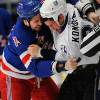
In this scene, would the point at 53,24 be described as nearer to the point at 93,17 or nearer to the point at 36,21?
the point at 36,21

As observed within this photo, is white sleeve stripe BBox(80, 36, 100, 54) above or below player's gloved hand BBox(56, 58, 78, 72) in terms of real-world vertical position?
above

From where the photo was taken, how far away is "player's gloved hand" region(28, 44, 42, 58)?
299 centimetres

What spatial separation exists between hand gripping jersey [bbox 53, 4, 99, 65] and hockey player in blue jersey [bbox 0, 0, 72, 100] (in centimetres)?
10

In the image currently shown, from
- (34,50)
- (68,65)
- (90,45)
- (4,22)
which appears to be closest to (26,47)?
(34,50)

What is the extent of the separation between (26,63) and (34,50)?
130mm

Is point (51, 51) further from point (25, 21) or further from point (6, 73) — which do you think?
point (6, 73)

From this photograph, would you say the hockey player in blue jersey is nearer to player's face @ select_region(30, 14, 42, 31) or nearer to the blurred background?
player's face @ select_region(30, 14, 42, 31)

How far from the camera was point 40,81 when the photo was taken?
3.39 meters

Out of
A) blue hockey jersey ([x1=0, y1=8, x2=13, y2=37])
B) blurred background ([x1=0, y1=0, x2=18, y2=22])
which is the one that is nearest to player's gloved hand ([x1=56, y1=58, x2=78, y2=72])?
blue hockey jersey ([x1=0, y1=8, x2=13, y2=37])

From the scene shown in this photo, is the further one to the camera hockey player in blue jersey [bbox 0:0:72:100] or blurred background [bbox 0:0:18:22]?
blurred background [bbox 0:0:18:22]

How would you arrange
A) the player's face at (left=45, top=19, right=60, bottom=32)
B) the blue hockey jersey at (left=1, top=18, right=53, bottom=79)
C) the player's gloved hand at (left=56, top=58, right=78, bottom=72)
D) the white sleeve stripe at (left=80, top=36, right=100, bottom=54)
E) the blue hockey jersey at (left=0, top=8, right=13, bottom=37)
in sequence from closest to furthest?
1. the white sleeve stripe at (left=80, top=36, right=100, bottom=54)
2. the player's gloved hand at (left=56, top=58, right=78, bottom=72)
3. the player's face at (left=45, top=19, right=60, bottom=32)
4. the blue hockey jersey at (left=1, top=18, right=53, bottom=79)
5. the blue hockey jersey at (left=0, top=8, right=13, bottom=37)

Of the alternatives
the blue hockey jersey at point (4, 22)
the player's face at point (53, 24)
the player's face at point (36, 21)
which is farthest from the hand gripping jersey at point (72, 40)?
the blue hockey jersey at point (4, 22)

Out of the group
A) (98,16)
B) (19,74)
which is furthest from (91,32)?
(19,74)

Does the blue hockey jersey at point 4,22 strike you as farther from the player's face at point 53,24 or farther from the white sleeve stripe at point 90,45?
the white sleeve stripe at point 90,45
